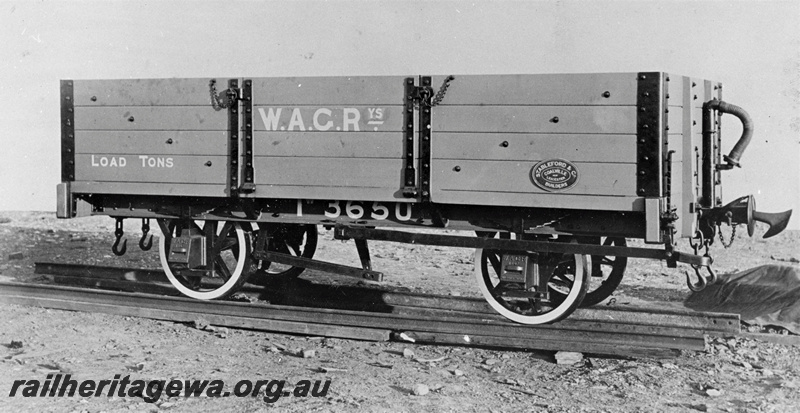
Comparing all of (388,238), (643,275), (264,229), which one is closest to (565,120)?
(388,238)

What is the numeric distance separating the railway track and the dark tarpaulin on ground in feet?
4.59

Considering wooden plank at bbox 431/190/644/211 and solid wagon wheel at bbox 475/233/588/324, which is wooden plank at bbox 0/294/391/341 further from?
wooden plank at bbox 431/190/644/211

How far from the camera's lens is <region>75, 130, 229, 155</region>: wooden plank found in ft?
21.2

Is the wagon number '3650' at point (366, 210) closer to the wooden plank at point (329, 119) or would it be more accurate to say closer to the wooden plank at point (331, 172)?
the wooden plank at point (331, 172)

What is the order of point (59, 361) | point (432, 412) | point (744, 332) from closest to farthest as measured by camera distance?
point (432, 412) < point (59, 361) < point (744, 332)

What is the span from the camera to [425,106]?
588 cm

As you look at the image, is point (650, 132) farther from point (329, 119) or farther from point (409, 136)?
point (329, 119)

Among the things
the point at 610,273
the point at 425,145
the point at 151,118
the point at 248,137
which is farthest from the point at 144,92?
the point at 610,273

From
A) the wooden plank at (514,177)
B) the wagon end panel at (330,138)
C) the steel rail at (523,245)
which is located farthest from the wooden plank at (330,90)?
the steel rail at (523,245)

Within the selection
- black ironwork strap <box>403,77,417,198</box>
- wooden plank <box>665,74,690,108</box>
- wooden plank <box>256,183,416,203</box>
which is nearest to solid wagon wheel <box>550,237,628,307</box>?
wooden plank <box>665,74,690,108</box>

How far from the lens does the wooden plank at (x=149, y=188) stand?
21.4 ft

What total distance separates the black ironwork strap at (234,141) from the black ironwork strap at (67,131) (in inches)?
65.2

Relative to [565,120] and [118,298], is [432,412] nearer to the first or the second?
[565,120]

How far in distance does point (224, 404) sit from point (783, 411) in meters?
3.61
